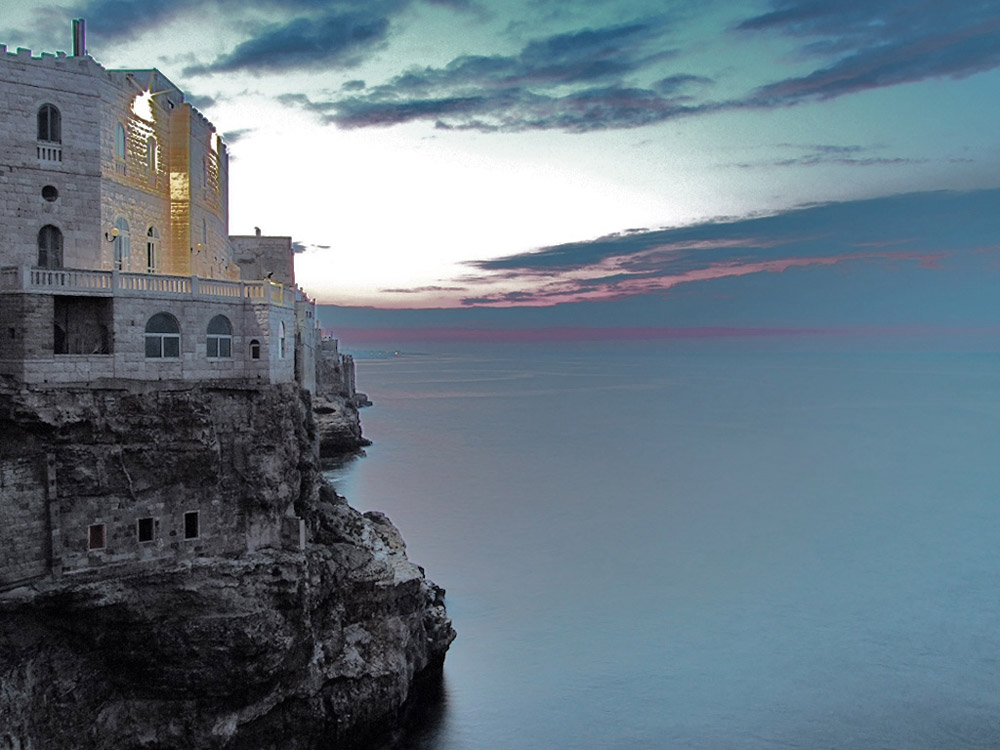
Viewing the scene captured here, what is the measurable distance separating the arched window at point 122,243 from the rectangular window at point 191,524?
987 cm

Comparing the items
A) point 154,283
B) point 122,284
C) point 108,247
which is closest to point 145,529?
point 122,284

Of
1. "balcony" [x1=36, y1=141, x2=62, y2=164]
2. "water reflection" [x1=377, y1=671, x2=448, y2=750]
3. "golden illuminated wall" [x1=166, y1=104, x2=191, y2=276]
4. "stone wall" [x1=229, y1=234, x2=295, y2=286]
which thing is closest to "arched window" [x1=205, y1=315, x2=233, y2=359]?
"golden illuminated wall" [x1=166, y1=104, x2=191, y2=276]

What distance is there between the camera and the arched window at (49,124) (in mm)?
27234

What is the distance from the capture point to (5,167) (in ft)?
88.2

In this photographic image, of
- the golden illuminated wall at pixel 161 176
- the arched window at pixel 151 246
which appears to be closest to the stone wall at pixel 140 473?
the golden illuminated wall at pixel 161 176

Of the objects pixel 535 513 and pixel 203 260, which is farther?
pixel 535 513

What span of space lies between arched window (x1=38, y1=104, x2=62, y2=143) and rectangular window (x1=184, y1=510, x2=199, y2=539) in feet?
44.2

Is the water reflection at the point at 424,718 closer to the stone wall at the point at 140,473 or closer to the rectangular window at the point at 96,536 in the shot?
the stone wall at the point at 140,473

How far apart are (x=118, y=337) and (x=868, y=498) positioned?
65.9 meters

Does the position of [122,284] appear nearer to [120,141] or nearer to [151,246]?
[151,246]

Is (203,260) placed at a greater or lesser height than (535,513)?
greater

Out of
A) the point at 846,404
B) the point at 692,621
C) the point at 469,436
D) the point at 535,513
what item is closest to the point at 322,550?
the point at 692,621

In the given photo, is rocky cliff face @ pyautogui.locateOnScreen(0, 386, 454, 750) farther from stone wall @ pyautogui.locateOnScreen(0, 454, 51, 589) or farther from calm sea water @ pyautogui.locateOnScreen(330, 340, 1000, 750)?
calm sea water @ pyautogui.locateOnScreen(330, 340, 1000, 750)

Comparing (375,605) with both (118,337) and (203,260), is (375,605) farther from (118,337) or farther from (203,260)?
(203,260)
